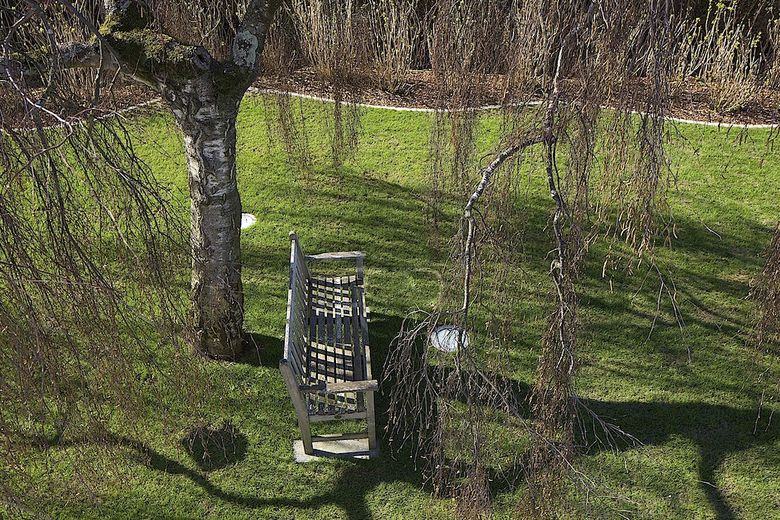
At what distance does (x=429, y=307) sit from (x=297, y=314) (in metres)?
1.27

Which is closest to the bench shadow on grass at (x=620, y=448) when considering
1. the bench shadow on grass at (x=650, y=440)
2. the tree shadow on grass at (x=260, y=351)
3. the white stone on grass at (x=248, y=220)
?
the bench shadow on grass at (x=650, y=440)

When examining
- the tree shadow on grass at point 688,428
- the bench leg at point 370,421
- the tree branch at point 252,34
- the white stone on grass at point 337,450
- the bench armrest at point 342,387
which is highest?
the tree branch at point 252,34

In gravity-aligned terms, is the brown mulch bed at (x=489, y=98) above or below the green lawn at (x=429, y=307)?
above

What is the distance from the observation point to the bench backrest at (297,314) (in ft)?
14.5

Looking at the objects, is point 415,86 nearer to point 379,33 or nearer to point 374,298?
point 379,33

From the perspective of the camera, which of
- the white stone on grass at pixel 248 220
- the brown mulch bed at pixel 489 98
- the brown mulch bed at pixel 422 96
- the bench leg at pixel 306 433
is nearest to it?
the bench leg at pixel 306 433

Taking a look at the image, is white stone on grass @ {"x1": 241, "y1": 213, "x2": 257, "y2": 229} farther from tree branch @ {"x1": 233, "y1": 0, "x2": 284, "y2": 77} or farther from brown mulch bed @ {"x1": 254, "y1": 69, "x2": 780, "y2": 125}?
tree branch @ {"x1": 233, "y1": 0, "x2": 284, "y2": 77}

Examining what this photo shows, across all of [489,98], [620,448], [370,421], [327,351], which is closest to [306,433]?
[370,421]

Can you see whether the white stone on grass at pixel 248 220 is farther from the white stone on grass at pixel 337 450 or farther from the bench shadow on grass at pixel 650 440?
the white stone on grass at pixel 337 450

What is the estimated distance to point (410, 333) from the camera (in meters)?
3.21

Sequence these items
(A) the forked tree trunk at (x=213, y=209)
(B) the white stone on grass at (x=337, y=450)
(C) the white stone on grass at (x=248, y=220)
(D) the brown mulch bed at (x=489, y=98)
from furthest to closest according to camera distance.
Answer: (D) the brown mulch bed at (x=489, y=98), (C) the white stone on grass at (x=248, y=220), (B) the white stone on grass at (x=337, y=450), (A) the forked tree trunk at (x=213, y=209)

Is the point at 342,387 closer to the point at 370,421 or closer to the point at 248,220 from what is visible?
the point at 370,421

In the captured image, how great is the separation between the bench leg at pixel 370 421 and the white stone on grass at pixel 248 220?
8.60 feet

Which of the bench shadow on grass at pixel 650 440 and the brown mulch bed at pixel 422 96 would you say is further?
the brown mulch bed at pixel 422 96
